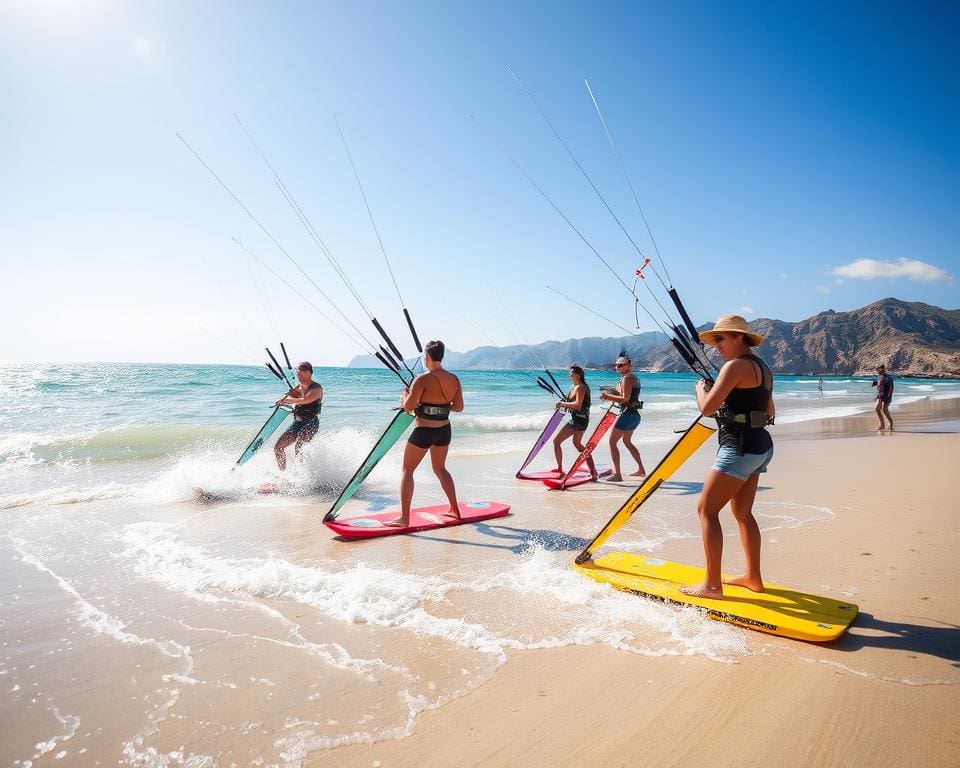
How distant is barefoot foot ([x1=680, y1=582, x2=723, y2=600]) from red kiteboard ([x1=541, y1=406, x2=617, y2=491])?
4504mm

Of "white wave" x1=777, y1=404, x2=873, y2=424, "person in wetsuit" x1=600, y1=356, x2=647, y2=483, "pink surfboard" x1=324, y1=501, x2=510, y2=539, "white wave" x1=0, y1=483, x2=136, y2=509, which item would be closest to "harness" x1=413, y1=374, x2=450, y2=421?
"pink surfboard" x1=324, y1=501, x2=510, y2=539

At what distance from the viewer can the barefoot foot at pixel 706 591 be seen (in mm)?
3664

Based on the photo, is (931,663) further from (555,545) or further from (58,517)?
(58,517)

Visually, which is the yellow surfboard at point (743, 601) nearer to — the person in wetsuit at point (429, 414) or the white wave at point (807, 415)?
the person in wetsuit at point (429, 414)

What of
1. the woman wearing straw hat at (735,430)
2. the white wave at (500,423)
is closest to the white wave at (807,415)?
the white wave at (500,423)

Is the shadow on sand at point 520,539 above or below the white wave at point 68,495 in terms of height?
above

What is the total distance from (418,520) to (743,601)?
359 cm

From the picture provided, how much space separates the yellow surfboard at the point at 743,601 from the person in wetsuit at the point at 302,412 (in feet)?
18.4

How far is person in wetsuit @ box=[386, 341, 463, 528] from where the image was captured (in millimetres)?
5926

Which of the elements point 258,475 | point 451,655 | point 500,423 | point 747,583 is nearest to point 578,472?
point 258,475

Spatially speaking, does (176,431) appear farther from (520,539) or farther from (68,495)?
(520,539)

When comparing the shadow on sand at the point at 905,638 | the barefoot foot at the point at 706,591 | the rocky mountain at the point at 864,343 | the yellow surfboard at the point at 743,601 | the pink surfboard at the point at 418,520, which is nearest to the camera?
the shadow on sand at the point at 905,638

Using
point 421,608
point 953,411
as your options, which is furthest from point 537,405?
point 421,608

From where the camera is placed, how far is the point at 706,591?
3.69 metres
